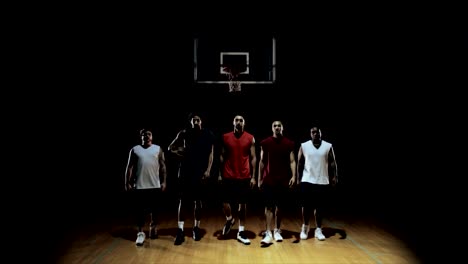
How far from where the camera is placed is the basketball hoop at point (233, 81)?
6348 millimetres

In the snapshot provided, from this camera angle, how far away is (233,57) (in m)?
6.68

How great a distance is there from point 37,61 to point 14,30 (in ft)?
2.19

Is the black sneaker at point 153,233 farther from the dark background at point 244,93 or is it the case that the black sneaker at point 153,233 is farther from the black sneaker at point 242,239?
the dark background at point 244,93

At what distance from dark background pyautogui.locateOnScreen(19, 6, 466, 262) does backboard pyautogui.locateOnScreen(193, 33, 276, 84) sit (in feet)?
Answer: 0.53

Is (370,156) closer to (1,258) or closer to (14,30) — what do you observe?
(1,258)

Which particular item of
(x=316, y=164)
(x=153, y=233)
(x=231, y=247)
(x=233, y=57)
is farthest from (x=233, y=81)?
(x=231, y=247)

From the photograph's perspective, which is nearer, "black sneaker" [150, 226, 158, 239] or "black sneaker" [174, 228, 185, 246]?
"black sneaker" [174, 228, 185, 246]

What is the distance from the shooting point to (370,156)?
7.53 metres

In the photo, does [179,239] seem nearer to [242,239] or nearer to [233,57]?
[242,239]

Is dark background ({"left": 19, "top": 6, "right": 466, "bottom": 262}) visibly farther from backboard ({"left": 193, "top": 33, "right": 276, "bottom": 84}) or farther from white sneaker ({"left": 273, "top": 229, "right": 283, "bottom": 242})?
white sneaker ({"left": 273, "top": 229, "right": 283, "bottom": 242})

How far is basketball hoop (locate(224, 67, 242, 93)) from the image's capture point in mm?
6348

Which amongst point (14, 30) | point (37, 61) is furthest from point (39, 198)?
point (14, 30)

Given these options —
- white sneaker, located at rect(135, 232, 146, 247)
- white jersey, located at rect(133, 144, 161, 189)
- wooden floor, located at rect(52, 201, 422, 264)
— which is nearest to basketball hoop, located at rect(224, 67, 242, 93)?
wooden floor, located at rect(52, 201, 422, 264)

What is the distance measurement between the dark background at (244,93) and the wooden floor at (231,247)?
1.90 meters
